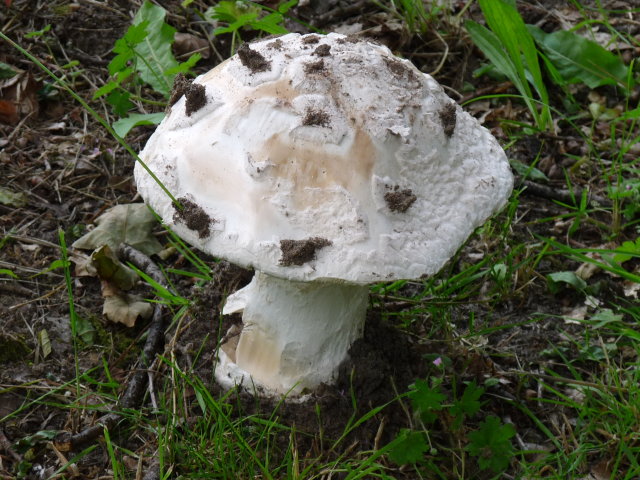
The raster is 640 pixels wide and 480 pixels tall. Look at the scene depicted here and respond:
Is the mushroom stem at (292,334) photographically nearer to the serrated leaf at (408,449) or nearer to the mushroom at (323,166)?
the mushroom at (323,166)

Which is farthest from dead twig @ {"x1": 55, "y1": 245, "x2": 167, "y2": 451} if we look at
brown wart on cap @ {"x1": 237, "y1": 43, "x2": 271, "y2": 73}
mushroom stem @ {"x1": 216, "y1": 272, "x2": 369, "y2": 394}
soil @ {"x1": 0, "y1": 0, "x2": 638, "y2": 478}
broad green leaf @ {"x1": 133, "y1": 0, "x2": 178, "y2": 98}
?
brown wart on cap @ {"x1": 237, "y1": 43, "x2": 271, "y2": 73}

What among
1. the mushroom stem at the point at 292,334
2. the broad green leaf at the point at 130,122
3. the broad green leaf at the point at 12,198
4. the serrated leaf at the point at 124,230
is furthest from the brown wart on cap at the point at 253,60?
the broad green leaf at the point at 12,198

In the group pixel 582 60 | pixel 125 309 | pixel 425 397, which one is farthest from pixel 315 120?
pixel 582 60

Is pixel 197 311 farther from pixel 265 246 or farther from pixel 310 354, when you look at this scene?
pixel 265 246

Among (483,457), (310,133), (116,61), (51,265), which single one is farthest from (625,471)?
(116,61)

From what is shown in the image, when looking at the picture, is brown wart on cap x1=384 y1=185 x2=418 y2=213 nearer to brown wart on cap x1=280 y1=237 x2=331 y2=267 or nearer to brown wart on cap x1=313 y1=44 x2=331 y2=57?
brown wart on cap x1=280 y1=237 x2=331 y2=267

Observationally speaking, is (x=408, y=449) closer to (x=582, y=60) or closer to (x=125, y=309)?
(x=125, y=309)
